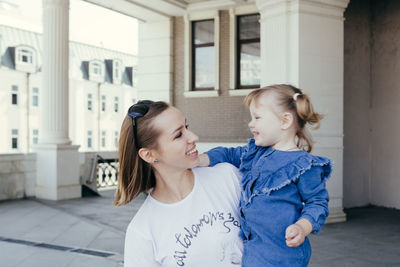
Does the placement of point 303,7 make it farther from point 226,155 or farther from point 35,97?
point 35,97

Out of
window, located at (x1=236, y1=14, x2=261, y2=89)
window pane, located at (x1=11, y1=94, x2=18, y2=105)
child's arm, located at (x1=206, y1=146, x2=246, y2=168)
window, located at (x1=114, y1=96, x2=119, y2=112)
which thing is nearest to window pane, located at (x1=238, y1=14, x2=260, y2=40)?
window, located at (x1=236, y1=14, x2=261, y2=89)

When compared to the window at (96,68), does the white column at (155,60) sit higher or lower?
lower

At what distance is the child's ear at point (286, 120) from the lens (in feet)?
6.25

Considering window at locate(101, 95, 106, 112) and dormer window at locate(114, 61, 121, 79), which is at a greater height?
dormer window at locate(114, 61, 121, 79)

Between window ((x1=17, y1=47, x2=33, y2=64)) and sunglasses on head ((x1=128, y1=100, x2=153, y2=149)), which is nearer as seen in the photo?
sunglasses on head ((x1=128, y1=100, x2=153, y2=149))

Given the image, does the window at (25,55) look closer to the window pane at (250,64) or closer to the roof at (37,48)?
the roof at (37,48)

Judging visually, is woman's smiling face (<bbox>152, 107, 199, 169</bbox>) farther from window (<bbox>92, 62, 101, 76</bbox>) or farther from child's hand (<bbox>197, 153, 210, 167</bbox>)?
window (<bbox>92, 62, 101, 76</bbox>)

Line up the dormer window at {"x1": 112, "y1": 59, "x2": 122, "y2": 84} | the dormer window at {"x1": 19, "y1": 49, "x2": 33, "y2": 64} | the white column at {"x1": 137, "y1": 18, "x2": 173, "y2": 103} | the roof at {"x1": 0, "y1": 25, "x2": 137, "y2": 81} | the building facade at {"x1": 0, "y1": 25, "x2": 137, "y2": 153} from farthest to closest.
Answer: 1. the dormer window at {"x1": 112, "y1": 59, "x2": 122, "y2": 84}
2. the dormer window at {"x1": 19, "y1": 49, "x2": 33, "y2": 64}
3. the roof at {"x1": 0, "y1": 25, "x2": 137, "y2": 81}
4. the building facade at {"x1": 0, "y1": 25, "x2": 137, "y2": 153}
5. the white column at {"x1": 137, "y1": 18, "x2": 173, "y2": 103}

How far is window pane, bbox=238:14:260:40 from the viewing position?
42.1 ft

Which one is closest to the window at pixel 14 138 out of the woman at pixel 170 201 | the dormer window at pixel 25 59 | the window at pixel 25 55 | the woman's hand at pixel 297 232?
the dormer window at pixel 25 59

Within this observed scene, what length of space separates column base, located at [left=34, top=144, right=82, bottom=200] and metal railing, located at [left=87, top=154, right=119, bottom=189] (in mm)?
850

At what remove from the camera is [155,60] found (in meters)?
14.3

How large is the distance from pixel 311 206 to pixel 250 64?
11.6 meters

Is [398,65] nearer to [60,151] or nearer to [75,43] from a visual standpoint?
[60,151]
